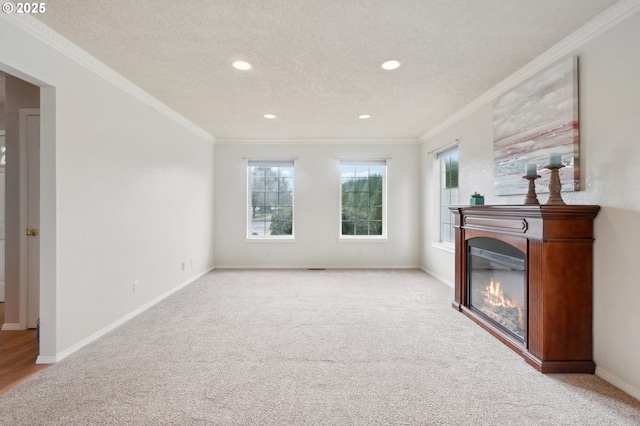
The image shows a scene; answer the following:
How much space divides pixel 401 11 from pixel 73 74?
2.68 meters

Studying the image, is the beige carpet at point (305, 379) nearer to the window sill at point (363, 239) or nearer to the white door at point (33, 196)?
the white door at point (33, 196)

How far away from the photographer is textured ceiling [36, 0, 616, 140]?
6.67 feet

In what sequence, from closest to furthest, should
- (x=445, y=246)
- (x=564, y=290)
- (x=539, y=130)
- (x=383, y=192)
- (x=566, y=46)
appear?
(x=564, y=290), (x=566, y=46), (x=539, y=130), (x=445, y=246), (x=383, y=192)

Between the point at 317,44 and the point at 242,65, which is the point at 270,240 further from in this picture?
the point at 317,44

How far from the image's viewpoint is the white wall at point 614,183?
195cm

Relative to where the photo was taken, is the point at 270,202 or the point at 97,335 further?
the point at 270,202

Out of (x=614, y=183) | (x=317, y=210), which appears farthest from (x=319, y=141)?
(x=614, y=183)

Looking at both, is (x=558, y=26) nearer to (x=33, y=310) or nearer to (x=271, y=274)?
(x=271, y=274)

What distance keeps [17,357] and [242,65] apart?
10.1ft

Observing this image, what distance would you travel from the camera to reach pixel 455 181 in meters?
4.71

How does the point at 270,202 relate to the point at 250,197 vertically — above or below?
below

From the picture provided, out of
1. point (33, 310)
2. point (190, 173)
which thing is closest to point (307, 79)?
point (190, 173)

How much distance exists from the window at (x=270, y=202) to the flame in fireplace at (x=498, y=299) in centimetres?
A: 381

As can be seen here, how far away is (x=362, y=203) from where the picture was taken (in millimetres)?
6098
